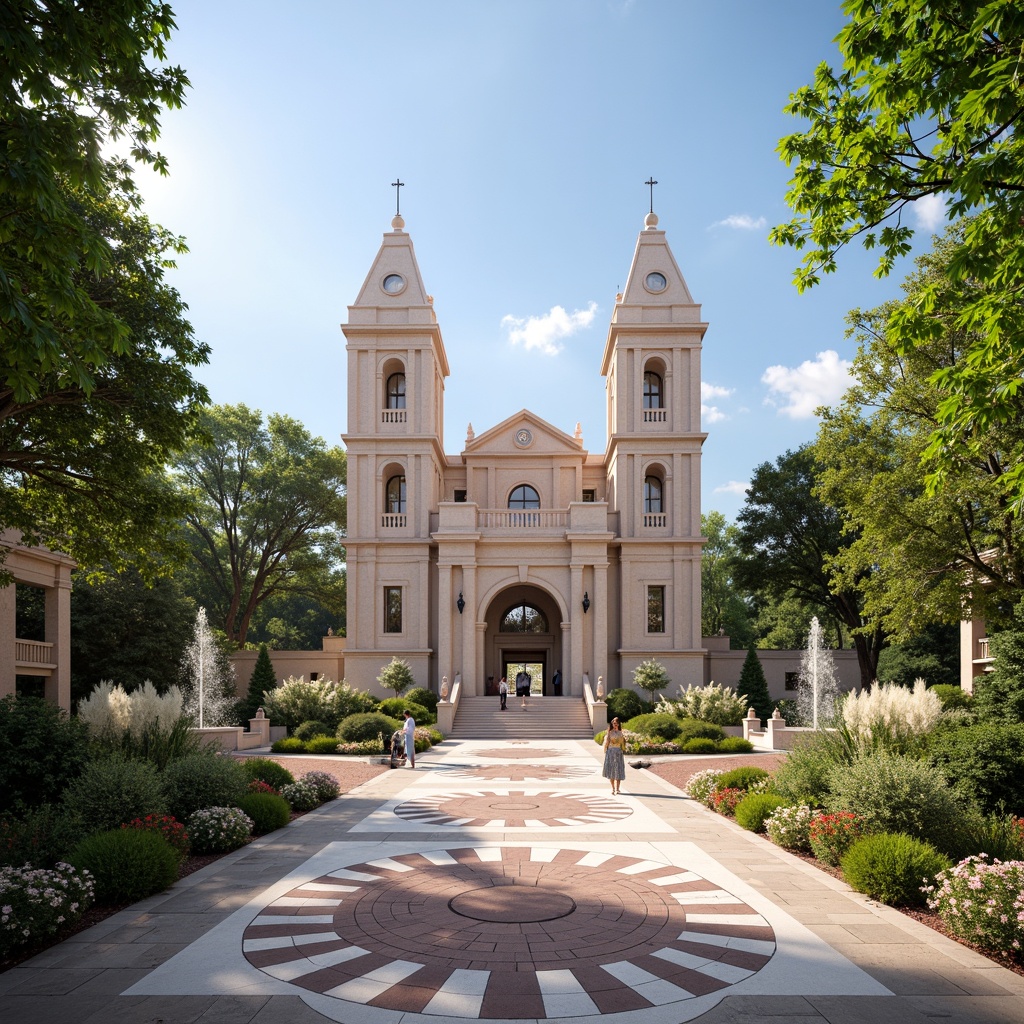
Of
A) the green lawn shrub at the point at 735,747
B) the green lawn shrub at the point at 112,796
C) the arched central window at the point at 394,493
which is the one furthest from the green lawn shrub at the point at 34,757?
the arched central window at the point at 394,493

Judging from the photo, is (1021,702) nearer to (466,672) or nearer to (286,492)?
(466,672)

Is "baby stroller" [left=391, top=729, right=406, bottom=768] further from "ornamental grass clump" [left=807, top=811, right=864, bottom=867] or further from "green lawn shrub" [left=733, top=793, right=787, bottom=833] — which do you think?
"ornamental grass clump" [left=807, top=811, right=864, bottom=867]

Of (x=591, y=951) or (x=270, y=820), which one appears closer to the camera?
(x=591, y=951)

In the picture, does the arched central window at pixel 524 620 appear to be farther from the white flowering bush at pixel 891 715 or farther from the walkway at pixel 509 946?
the walkway at pixel 509 946

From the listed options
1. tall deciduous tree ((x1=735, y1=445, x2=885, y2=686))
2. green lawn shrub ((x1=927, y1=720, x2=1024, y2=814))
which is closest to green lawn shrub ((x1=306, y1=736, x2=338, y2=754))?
green lawn shrub ((x1=927, y1=720, x2=1024, y2=814))

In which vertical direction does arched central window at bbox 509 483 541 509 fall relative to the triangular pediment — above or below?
below

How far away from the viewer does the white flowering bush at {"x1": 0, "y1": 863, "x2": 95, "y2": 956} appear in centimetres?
716

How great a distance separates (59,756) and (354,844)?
448 cm

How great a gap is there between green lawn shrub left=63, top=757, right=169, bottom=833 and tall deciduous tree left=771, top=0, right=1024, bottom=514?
1025 cm

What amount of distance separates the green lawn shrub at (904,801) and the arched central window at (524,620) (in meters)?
31.4

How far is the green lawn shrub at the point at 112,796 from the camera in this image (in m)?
10.6

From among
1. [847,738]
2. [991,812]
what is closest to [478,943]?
[847,738]

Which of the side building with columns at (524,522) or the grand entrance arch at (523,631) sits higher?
the side building with columns at (524,522)

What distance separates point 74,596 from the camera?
3325 cm
